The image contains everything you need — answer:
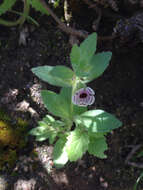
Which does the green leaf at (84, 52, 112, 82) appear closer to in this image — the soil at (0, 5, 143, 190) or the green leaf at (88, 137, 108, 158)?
the green leaf at (88, 137, 108, 158)

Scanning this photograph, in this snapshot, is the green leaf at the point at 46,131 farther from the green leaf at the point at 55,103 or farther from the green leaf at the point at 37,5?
the green leaf at the point at 37,5

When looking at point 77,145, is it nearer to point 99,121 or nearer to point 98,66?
point 99,121

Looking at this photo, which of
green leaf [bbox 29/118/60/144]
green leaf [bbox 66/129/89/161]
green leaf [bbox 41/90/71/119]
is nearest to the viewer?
green leaf [bbox 66/129/89/161]

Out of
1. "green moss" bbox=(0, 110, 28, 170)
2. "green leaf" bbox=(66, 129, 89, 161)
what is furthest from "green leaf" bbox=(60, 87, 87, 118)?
"green moss" bbox=(0, 110, 28, 170)

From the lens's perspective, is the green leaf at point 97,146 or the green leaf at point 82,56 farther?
the green leaf at point 97,146

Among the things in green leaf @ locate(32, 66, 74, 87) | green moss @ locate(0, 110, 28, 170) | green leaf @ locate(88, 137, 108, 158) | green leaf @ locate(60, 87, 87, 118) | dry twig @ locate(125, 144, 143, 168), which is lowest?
dry twig @ locate(125, 144, 143, 168)

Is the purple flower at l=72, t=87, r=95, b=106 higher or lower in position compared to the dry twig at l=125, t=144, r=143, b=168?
higher

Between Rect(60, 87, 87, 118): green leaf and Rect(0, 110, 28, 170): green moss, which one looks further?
Rect(0, 110, 28, 170): green moss

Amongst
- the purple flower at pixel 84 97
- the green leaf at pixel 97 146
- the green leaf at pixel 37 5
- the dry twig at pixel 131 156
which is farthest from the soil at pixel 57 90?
the purple flower at pixel 84 97
